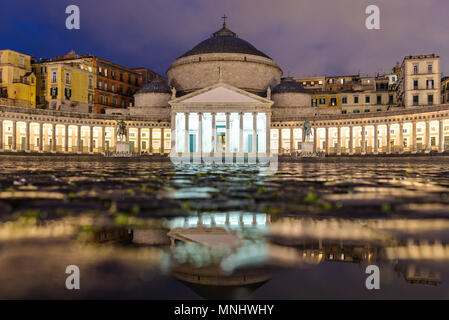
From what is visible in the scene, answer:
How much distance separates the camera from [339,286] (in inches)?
98.7

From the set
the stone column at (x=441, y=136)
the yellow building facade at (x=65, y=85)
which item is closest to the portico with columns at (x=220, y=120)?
the yellow building facade at (x=65, y=85)

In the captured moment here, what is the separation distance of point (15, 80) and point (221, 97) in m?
36.8

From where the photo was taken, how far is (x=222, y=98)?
64500 millimetres

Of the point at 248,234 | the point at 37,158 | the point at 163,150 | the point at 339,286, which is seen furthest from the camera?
the point at 163,150

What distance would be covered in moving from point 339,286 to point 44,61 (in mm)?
87954

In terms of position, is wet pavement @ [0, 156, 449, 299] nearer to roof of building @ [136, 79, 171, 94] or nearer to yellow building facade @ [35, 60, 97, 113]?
yellow building facade @ [35, 60, 97, 113]

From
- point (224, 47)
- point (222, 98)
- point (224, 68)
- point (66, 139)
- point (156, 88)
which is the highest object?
point (224, 47)

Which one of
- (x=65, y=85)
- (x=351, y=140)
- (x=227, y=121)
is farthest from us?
(x=65, y=85)

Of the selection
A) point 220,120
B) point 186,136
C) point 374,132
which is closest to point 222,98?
point 220,120

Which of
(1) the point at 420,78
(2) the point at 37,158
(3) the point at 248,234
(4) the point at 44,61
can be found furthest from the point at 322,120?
(3) the point at 248,234

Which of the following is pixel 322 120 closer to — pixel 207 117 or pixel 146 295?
pixel 207 117

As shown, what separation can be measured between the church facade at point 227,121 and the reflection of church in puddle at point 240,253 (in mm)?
54548

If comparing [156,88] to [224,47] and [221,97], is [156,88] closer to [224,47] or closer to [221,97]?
[224,47]

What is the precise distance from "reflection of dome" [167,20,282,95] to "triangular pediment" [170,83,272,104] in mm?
14873
